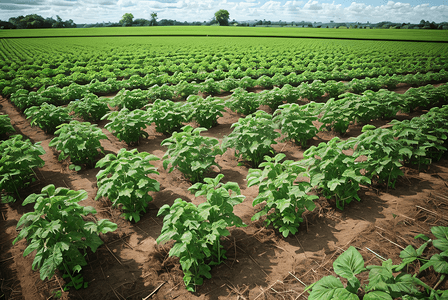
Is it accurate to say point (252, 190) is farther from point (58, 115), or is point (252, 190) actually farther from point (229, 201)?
point (58, 115)

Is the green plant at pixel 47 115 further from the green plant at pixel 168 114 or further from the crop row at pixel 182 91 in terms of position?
the green plant at pixel 168 114

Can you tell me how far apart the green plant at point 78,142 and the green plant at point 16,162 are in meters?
0.52

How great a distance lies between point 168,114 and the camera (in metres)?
7.46

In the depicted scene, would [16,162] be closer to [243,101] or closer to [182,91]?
[243,101]

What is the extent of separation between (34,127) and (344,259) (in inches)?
432

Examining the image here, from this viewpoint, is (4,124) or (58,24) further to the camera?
(58,24)

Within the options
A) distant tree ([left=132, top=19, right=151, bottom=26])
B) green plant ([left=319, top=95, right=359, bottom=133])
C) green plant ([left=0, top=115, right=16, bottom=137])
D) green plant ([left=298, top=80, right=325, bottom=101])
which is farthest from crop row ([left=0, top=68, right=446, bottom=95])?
distant tree ([left=132, top=19, right=151, bottom=26])

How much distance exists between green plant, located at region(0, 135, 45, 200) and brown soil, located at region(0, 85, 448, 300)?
1.29ft

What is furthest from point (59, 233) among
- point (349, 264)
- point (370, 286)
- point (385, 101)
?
point (385, 101)

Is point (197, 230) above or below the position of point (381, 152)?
below

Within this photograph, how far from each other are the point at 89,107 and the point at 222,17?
372 feet

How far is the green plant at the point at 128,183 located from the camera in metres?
4.10

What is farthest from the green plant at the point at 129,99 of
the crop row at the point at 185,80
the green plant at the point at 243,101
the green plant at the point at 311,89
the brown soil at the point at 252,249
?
the green plant at the point at 311,89

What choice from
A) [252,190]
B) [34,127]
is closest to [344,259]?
[252,190]
